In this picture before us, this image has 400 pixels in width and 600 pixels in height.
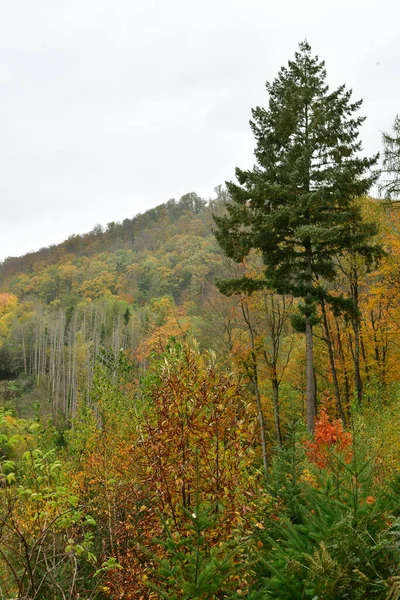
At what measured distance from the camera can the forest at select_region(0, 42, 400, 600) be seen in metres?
3.18

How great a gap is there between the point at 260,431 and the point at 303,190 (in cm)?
857

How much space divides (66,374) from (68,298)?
68.2 ft

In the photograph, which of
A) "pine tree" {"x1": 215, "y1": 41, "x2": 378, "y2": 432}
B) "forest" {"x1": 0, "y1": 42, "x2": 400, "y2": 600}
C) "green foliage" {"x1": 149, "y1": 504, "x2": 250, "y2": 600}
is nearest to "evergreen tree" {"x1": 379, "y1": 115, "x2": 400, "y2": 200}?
"forest" {"x1": 0, "y1": 42, "x2": 400, "y2": 600}

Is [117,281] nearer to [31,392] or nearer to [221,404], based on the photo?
[31,392]

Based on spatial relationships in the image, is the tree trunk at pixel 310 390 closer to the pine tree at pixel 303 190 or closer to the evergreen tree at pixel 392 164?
the pine tree at pixel 303 190

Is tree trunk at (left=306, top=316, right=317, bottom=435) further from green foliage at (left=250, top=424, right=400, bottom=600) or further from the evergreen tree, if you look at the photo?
green foliage at (left=250, top=424, right=400, bottom=600)

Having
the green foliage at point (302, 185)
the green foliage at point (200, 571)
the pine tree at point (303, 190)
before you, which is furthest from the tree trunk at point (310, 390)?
the green foliage at point (200, 571)

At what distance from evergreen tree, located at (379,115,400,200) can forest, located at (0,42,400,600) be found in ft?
0.13

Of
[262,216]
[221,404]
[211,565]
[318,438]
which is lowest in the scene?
[318,438]

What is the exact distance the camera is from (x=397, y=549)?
254 centimetres

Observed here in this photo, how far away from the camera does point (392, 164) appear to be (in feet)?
39.9

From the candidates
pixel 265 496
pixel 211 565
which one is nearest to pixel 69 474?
pixel 265 496

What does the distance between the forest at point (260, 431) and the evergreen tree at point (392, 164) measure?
39 mm

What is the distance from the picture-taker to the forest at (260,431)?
10.4 feet
